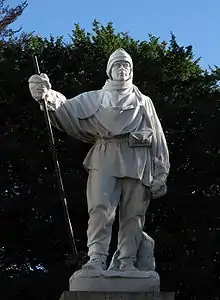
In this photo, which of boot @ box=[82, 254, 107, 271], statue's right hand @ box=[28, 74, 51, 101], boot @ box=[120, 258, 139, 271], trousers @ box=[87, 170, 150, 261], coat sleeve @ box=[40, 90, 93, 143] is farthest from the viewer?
coat sleeve @ box=[40, 90, 93, 143]

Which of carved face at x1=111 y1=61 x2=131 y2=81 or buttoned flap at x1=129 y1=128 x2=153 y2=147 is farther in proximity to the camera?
carved face at x1=111 y1=61 x2=131 y2=81

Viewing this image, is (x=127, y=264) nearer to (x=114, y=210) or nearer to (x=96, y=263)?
(x=96, y=263)

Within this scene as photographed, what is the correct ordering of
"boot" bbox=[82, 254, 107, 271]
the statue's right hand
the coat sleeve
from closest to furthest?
1. "boot" bbox=[82, 254, 107, 271]
2. the statue's right hand
3. the coat sleeve

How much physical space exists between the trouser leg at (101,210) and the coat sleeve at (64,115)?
1.67 feet

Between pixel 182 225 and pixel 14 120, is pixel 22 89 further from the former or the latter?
pixel 182 225

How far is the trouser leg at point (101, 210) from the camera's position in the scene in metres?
6.48

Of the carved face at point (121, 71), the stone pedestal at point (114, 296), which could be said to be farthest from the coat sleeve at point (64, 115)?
the stone pedestal at point (114, 296)

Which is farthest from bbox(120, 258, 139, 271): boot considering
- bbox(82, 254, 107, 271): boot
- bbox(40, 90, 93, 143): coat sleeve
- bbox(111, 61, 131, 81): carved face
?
bbox(111, 61, 131, 81): carved face

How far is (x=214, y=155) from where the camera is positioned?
1691 cm

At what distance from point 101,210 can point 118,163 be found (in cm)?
51

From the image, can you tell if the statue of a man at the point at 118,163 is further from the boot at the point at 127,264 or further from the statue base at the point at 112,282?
the statue base at the point at 112,282

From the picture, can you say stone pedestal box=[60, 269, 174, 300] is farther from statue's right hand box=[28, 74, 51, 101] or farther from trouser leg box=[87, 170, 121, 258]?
statue's right hand box=[28, 74, 51, 101]

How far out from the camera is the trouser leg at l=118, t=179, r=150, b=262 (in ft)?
21.6

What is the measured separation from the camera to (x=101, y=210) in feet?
21.3
